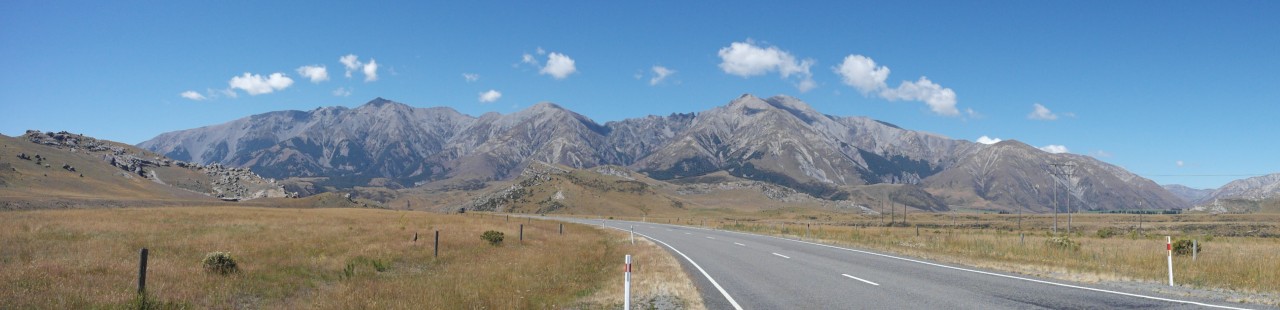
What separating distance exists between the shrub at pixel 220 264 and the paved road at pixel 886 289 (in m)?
12.6

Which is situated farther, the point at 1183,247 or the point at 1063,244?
the point at 1063,244

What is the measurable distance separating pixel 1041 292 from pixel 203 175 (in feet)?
568

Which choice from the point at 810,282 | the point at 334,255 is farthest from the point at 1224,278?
the point at 334,255

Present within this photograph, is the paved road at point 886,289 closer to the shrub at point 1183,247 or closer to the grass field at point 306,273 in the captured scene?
the grass field at point 306,273

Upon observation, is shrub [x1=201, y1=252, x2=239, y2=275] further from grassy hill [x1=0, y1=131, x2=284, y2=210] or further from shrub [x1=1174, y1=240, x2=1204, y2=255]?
grassy hill [x1=0, y1=131, x2=284, y2=210]

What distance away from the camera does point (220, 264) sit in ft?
56.5

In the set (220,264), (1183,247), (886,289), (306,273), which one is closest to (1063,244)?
(1183,247)

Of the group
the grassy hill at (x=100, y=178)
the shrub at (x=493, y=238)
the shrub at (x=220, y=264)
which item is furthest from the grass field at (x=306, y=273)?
the grassy hill at (x=100, y=178)

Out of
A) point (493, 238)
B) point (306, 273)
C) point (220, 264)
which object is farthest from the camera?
point (493, 238)

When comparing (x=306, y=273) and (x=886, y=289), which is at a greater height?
(x=886, y=289)

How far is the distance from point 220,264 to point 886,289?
17.2 metres

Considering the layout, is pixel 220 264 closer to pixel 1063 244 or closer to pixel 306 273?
pixel 306 273

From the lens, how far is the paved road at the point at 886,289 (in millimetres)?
12102

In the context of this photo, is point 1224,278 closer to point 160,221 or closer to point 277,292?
point 277,292
